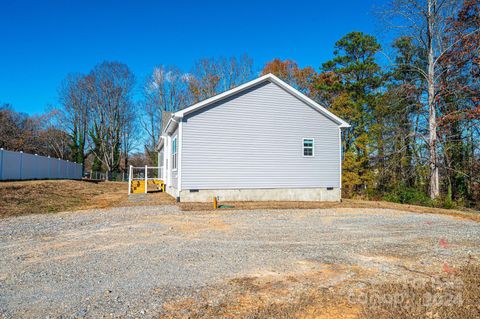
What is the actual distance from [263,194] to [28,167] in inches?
693

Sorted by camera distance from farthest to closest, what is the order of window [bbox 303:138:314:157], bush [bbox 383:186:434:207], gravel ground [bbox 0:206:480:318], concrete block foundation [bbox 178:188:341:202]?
bush [bbox 383:186:434:207] → window [bbox 303:138:314:157] → concrete block foundation [bbox 178:188:341:202] → gravel ground [bbox 0:206:480:318]

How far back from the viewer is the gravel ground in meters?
3.56

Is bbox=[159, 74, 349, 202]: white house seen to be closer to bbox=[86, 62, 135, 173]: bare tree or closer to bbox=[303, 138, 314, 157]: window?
bbox=[303, 138, 314, 157]: window

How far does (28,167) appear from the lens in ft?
70.2

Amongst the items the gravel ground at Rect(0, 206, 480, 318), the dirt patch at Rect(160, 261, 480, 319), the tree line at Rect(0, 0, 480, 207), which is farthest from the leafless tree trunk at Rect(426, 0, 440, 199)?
the dirt patch at Rect(160, 261, 480, 319)

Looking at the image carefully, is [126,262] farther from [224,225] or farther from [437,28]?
[437,28]

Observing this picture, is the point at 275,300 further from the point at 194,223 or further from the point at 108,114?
the point at 108,114

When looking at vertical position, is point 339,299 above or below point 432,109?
below

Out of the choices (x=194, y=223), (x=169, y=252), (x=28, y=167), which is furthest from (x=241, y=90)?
(x=28, y=167)

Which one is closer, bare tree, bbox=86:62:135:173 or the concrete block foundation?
the concrete block foundation

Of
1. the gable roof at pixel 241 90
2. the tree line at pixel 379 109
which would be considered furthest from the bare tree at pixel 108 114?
the gable roof at pixel 241 90

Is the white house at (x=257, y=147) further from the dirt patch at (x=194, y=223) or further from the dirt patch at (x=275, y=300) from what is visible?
the dirt patch at (x=275, y=300)

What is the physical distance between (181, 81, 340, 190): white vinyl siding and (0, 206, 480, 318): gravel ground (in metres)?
3.91

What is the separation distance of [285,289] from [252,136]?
10.8m
